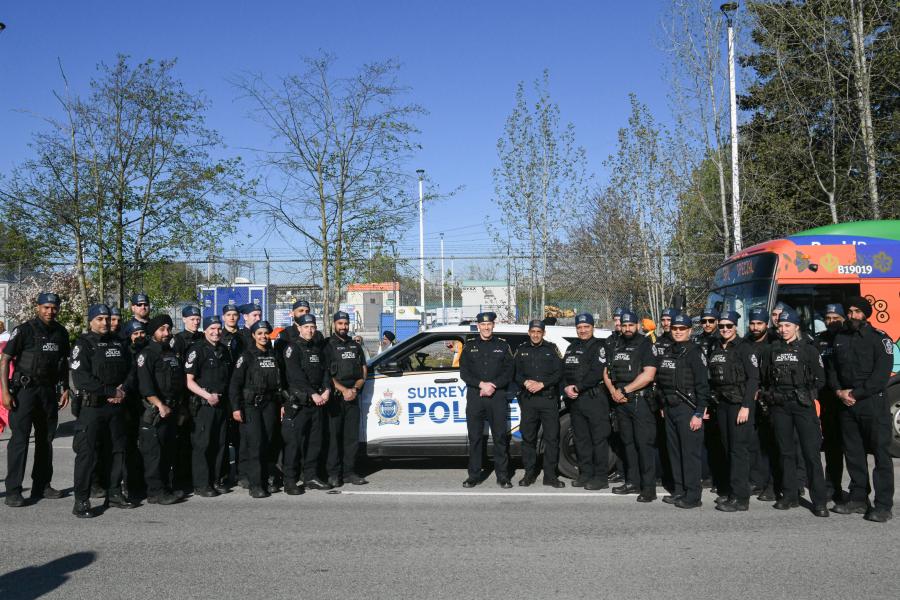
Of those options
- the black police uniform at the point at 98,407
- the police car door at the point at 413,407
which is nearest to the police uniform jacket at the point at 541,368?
the police car door at the point at 413,407

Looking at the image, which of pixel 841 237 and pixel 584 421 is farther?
pixel 841 237

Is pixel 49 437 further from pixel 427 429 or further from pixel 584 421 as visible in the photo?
pixel 584 421

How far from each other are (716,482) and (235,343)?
5276 millimetres

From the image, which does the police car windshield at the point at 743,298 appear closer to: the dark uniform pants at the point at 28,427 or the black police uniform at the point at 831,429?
the black police uniform at the point at 831,429

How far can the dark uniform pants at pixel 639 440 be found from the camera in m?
7.45

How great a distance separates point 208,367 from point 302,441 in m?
1.23

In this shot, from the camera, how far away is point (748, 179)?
1797 centimetres

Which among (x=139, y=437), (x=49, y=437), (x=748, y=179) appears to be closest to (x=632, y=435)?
(x=139, y=437)

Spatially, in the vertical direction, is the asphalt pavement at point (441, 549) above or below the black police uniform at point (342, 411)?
below

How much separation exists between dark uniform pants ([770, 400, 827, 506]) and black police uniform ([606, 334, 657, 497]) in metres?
1.15

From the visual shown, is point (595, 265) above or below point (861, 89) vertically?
below

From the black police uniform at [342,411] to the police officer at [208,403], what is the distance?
1.08m

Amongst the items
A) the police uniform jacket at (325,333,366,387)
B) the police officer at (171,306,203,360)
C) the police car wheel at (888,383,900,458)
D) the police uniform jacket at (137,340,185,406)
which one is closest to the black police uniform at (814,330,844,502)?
the police car wheel at (888,383,900,458)

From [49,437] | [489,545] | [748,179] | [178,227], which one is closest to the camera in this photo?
[489,545]
